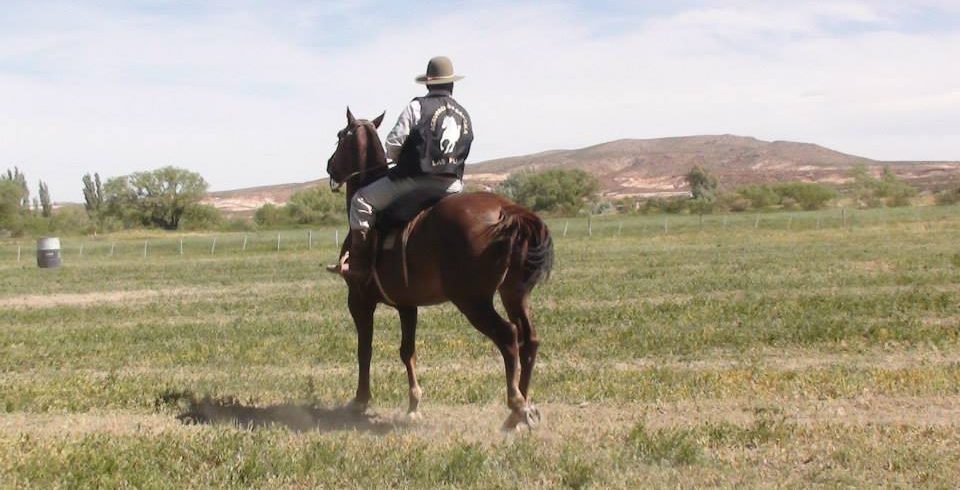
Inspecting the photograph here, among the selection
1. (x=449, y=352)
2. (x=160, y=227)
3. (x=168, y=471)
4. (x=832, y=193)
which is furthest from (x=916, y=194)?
(x=168, y=471)

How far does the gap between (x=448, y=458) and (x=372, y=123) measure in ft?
11.6

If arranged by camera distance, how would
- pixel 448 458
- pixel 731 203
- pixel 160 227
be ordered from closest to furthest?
pixel 448 458 → pixel 731 203 → pixel 160 227

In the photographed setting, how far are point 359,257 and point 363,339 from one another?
0.86m

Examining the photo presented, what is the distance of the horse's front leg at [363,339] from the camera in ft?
27.7

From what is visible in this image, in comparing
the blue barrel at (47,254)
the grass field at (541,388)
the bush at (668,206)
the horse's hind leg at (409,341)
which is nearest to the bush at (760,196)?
the bush at (668,206)

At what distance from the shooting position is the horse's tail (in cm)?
740

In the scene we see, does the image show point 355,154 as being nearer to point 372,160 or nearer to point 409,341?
point 372,160

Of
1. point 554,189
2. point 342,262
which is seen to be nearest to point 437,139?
point 342,262

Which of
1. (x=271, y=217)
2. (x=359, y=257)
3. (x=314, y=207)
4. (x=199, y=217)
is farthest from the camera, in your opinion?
(x=199, y=217)

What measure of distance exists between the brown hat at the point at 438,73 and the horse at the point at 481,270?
925 millimetres

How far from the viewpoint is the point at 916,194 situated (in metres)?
96.7

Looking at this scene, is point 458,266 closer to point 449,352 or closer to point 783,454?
point 783,454

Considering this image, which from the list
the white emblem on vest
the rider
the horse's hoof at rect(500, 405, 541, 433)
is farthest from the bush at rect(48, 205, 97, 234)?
the horse's hoof at rect(500, 405, 541, 433)

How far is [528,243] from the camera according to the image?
746 centimetres
